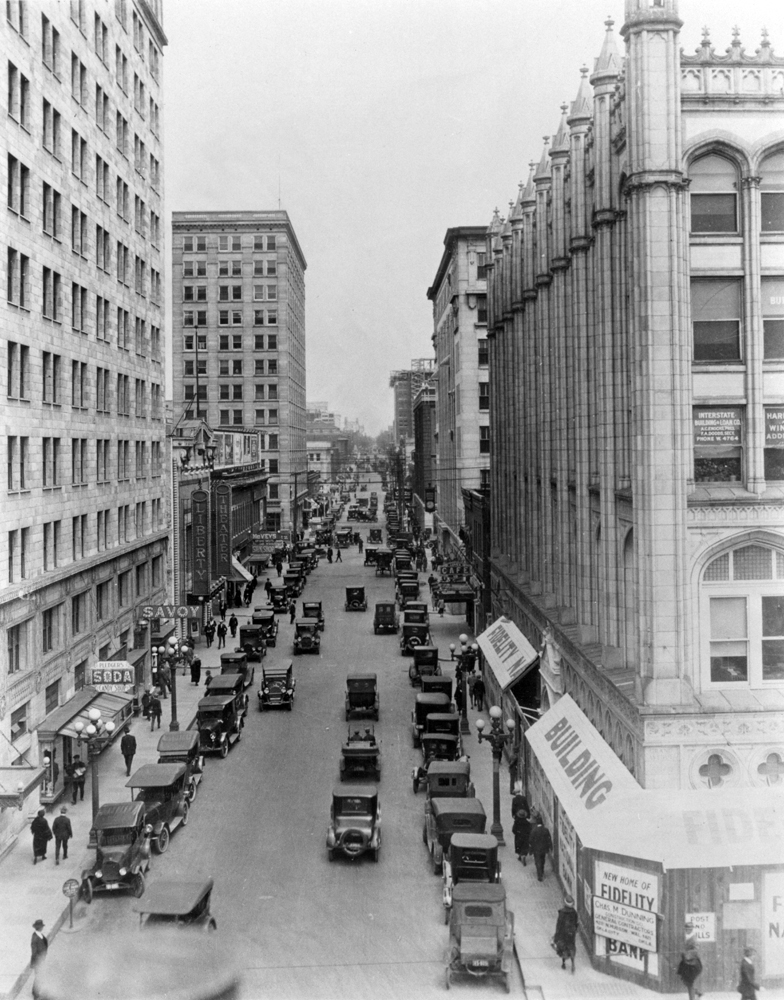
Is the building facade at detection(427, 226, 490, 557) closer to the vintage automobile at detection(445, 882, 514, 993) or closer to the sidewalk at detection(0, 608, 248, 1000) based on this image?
the sidewalk at detection(0, 608, 248, 1000)

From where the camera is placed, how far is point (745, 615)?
20.6m

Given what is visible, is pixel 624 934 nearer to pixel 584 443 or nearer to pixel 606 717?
pixel 606 717

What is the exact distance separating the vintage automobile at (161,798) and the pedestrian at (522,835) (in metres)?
9.10

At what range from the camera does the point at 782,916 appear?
60.2 ft

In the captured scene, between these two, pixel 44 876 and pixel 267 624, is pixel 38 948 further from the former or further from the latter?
pixel 267 624

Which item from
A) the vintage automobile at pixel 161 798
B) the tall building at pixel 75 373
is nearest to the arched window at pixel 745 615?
the vintage automobile at pixel 161 798

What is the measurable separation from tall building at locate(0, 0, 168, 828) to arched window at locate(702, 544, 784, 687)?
18508mm

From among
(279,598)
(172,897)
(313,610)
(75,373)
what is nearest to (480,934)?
(172,897)

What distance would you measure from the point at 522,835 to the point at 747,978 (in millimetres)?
8396

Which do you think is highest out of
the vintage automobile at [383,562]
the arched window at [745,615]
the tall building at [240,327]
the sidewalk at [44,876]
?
the tall building at [240,327]

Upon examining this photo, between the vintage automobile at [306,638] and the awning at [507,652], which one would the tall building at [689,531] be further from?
the vintage automobile at [306,638]

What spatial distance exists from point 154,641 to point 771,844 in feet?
114

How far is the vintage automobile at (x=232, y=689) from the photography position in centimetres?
3884

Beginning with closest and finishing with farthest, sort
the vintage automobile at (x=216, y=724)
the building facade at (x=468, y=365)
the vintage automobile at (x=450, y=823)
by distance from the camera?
the vintage automobile at (x=450, y=823), the vintage automobile at (x=216, y=724), the building facade at (x=468, y=365)
